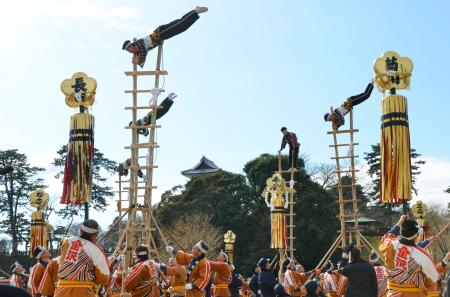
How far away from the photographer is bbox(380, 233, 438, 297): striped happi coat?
7934 millimetres

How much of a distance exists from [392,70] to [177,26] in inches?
149

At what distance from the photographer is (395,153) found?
33.1ft

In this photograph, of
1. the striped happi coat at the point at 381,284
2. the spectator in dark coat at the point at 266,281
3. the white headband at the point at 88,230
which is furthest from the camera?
the spectator in dark coat at the point at 266,281

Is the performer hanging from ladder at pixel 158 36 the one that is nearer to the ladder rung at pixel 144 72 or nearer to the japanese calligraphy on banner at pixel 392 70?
the ladder rung at pixel 144 72

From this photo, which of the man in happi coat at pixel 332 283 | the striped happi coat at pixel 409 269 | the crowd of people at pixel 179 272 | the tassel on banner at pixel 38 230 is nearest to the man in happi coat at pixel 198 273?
the crowd of people at pixel 179 272

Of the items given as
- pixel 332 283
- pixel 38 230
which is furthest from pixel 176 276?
pixel 38 230

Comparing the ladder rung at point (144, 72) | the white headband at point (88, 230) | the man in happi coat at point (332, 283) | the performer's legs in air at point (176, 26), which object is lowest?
the man in happi coat at point (332, 283)

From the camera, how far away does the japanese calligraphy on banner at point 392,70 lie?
37.1 feet

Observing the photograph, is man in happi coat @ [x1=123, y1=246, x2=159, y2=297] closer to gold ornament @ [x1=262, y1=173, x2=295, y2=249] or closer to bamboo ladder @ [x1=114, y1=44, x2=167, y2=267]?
bamboo ladder @ [x1=114, y1=44, x2=167, y2=267]

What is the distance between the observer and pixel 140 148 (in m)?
11.5

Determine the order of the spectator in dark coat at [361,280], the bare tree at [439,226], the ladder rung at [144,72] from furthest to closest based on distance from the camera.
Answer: the bare tree at [439,226], the ladder rung at [144,72], the spectator in dark coat at [361,280]

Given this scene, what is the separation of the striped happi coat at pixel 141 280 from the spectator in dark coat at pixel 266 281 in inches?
190

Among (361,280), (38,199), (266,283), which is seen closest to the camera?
(361,280)

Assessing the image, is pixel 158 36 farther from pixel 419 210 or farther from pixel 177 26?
pixel 419 210
